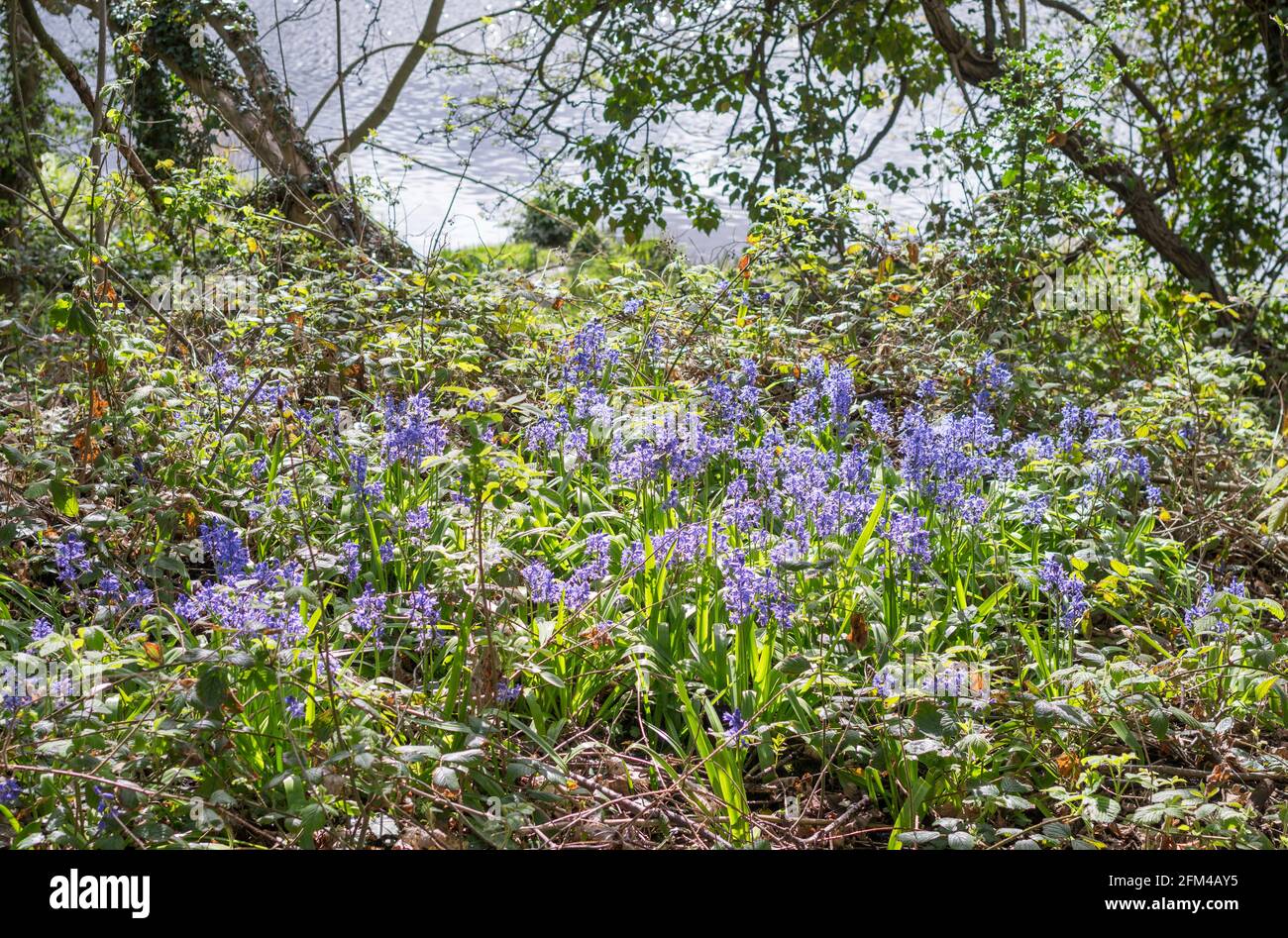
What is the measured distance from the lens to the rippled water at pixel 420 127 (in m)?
7.65

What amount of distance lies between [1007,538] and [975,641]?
2.34 feet

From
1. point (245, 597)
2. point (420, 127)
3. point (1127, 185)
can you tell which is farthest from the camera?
point (420, 127)

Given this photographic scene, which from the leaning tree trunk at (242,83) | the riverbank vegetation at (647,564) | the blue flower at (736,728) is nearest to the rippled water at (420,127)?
the leaning tree trunk at (242,83)

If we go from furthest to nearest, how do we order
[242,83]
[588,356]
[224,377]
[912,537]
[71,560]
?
[242,83] < [588,356] < [224,377] < [71,560] < [912,537]

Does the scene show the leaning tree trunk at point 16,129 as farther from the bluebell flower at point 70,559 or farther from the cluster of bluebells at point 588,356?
the bluebell flower at point 70,559

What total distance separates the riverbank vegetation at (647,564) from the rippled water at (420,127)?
2375 mm

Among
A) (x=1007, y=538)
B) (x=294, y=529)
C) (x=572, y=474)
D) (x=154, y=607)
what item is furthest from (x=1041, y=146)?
(x=154, y=607)

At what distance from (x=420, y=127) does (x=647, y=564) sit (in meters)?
→ 6.32

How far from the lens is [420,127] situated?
8078 mm

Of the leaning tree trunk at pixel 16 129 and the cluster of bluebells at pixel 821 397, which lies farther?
the leaning tree trunk at pixel 16 129

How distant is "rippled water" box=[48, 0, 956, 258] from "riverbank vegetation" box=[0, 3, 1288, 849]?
237cm

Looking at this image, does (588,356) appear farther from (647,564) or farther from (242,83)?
(242,83)

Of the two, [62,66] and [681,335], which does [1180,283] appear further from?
[62,66]

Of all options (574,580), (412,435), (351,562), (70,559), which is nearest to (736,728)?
(574,580)
